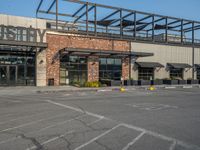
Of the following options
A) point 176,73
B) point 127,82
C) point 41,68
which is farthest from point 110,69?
point 176,73

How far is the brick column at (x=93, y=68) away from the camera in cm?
2903

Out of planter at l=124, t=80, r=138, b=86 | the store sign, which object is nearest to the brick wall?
the store sign

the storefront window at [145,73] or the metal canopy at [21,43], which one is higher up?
the metal canopy at [21,43]

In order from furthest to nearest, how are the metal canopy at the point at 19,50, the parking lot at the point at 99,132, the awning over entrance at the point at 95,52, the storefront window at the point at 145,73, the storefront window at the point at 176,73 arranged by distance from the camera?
the storefront window at the point at 176,73
the storefront window at the point at 145,73
the awning over entrance at the point at 95,52
the metal canopy at the point at 19,50
the parking lot at the point at 99,132

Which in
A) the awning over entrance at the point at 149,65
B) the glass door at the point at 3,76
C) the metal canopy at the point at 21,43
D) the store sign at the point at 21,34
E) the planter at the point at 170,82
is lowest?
the planter at the point at 170,82

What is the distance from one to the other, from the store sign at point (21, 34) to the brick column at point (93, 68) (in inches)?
269

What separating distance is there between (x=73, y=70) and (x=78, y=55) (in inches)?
79.4

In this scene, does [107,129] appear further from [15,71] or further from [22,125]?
[15,71]

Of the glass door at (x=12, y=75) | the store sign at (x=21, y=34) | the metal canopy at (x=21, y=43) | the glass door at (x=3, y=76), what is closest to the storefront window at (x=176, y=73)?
the store sign at (x=21, y=34)

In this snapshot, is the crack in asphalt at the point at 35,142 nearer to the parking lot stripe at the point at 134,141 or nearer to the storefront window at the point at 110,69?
the parking lot stripe at the point at 134,141

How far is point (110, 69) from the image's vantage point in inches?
1208

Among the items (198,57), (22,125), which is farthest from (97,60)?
(22,125)

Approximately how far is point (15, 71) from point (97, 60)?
1036 cm

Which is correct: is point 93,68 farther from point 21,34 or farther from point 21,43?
point 21,43
